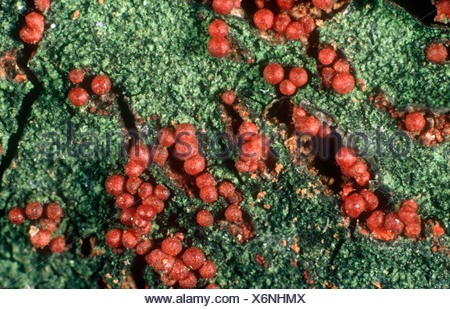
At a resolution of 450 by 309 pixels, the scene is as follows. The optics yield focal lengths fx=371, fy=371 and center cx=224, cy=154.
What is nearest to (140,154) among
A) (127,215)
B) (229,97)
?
(127,215)

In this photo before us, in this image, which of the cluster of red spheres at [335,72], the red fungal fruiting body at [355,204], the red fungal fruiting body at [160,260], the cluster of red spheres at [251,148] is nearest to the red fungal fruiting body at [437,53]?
the cluster of red spheres at [335,72]

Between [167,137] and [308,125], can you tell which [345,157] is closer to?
[308,125]

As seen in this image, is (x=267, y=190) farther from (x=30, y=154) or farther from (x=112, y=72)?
(x=30, y=154)

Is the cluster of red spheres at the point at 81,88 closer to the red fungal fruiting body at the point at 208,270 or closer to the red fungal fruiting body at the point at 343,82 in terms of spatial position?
the red fungal fruiting body at the point at 208,270

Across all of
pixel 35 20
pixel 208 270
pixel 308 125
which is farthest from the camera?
pixel 208 270

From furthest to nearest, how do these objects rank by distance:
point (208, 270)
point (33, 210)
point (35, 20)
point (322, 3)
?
1. point (33, 210)
2. point (208, 270)
3. point (35, 20)
4. point (322, 3)
